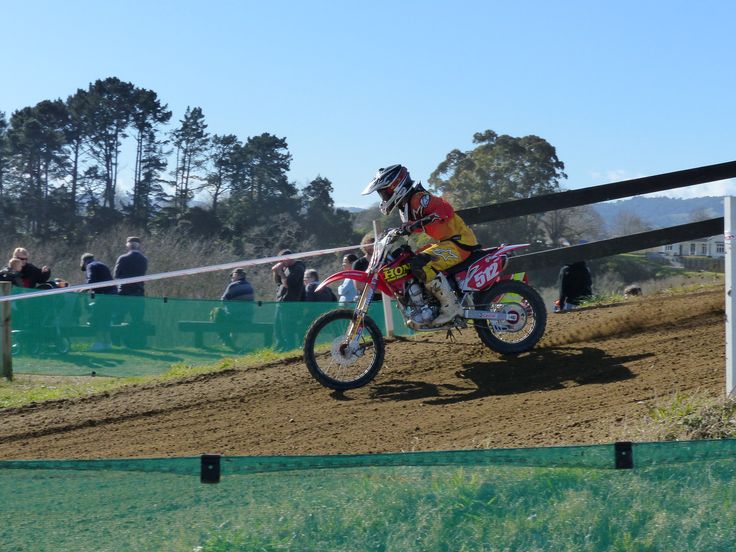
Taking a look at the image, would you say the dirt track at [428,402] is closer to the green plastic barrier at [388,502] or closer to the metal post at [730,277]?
the metal post at [730,277]

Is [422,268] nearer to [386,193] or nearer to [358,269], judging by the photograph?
[386,193]

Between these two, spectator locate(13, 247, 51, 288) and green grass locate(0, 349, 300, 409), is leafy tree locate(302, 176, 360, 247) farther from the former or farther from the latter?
green grass locate(0, 349, 300, 409)

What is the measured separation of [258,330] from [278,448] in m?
5.28

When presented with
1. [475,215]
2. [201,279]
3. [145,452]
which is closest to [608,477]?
[145,452]

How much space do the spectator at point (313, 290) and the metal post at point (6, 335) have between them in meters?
3.74

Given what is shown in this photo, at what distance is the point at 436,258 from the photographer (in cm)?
867

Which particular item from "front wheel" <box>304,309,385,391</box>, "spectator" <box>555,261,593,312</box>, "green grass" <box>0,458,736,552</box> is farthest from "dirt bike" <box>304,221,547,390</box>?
"green grass" <box>0,458,736,552</box>

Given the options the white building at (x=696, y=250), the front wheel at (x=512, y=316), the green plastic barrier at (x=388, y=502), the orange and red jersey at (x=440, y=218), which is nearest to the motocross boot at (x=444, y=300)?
the front wheel at (x=512, y=316)

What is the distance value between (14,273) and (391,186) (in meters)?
6.91

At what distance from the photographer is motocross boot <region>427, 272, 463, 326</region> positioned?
28.3 ft

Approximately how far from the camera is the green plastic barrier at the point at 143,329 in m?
11.8

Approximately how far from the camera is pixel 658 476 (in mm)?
3607

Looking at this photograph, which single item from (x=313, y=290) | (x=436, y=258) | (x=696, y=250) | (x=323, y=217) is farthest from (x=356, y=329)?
(x=323, y=217)

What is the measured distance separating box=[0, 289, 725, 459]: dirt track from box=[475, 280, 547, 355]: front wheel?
7.0 inches
